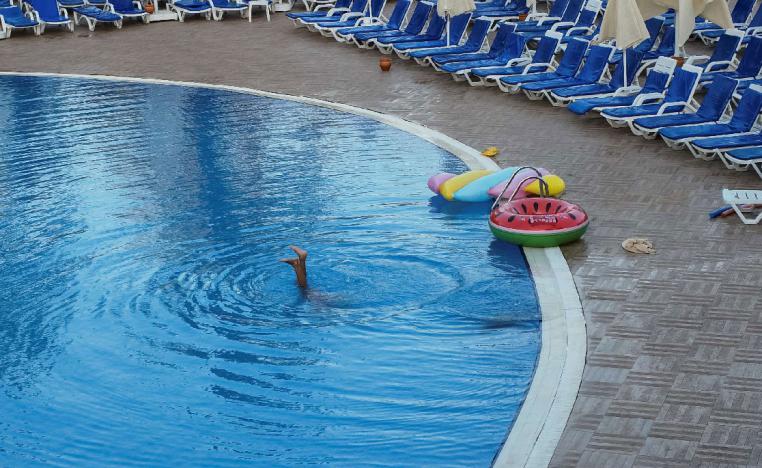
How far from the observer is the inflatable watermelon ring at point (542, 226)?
11008 mm

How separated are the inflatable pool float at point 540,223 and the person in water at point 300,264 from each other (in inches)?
79.9

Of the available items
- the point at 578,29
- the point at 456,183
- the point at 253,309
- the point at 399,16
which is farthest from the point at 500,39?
the point at 253,309

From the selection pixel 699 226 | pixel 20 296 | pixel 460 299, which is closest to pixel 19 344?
pixel 20 296

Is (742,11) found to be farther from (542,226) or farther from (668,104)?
(542,226)

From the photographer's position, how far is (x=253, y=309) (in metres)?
10.2

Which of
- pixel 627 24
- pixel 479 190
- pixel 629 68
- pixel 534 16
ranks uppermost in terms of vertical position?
pixel 627 24

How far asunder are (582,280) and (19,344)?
4.96 meters

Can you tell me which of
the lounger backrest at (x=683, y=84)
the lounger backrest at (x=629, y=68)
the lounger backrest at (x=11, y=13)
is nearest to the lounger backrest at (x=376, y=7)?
the lounger backrest at (x=11, y=13)

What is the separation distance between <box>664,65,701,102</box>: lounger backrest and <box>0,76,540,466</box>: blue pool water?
9.91ft

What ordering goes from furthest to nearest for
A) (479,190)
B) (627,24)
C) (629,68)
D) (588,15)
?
1. (588,15)
2. (629,68)
3. (627,24)
4. (479,190)

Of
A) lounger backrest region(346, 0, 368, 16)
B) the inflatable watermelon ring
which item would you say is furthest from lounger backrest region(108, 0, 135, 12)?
the inflatable watermelon ring

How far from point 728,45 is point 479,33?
4616mm

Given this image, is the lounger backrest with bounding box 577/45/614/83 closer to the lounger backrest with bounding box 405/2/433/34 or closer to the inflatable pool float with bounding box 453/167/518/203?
the inflatable pool float with bounding box 453/167/518/203

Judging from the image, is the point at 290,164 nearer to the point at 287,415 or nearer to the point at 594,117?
the point at 594,117
